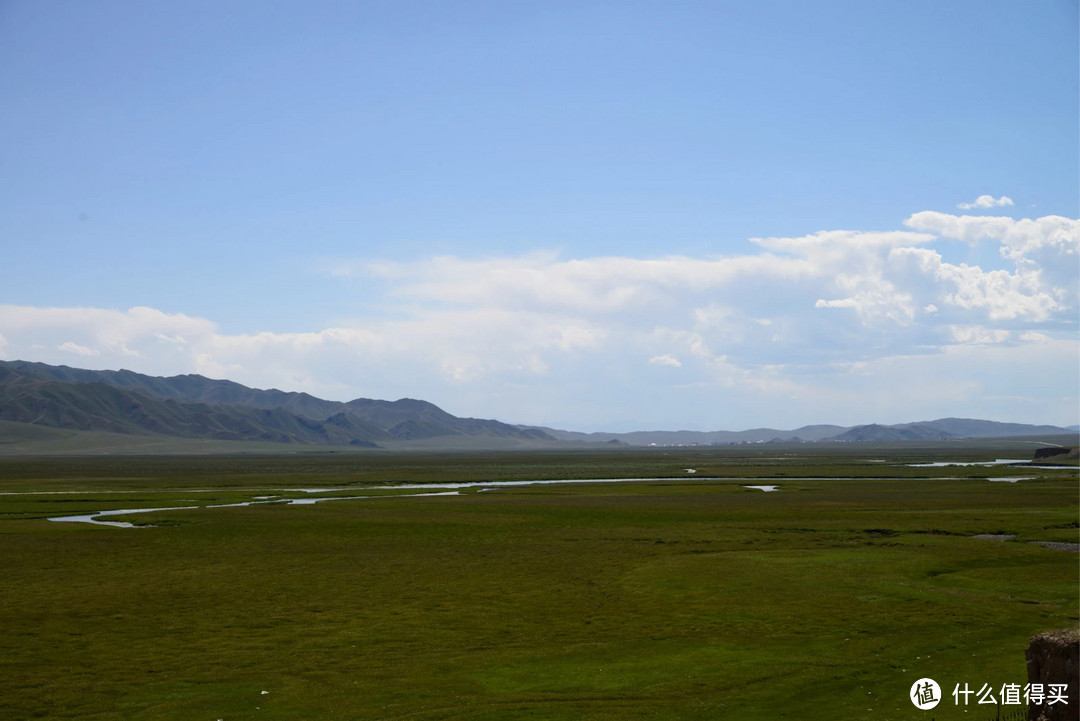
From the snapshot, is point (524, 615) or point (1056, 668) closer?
point (1056, 668)

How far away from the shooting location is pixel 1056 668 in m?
14.1

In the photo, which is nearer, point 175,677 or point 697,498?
point 175,677

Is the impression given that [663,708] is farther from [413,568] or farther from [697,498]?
[697,498]

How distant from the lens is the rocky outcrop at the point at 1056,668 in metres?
13.7

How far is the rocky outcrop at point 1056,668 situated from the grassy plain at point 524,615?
409 cm

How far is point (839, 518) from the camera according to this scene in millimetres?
60844

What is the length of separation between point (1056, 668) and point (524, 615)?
18.5m

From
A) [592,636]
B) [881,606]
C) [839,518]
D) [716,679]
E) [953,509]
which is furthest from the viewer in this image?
[953,509]

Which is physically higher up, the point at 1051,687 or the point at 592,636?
the point at 1051,687

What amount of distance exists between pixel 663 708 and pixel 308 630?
44.0ft

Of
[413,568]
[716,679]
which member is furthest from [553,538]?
[716,679]

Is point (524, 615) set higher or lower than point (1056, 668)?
lower

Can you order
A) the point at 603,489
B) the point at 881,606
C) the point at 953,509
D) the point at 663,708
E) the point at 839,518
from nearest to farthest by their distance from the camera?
the point at 663,708 → the point at 881,606 → the point at 839,518 → the point at 953,509 → the point at 603,489

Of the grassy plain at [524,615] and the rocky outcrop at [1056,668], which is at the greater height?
the rocky outcrop at [1056,668]
